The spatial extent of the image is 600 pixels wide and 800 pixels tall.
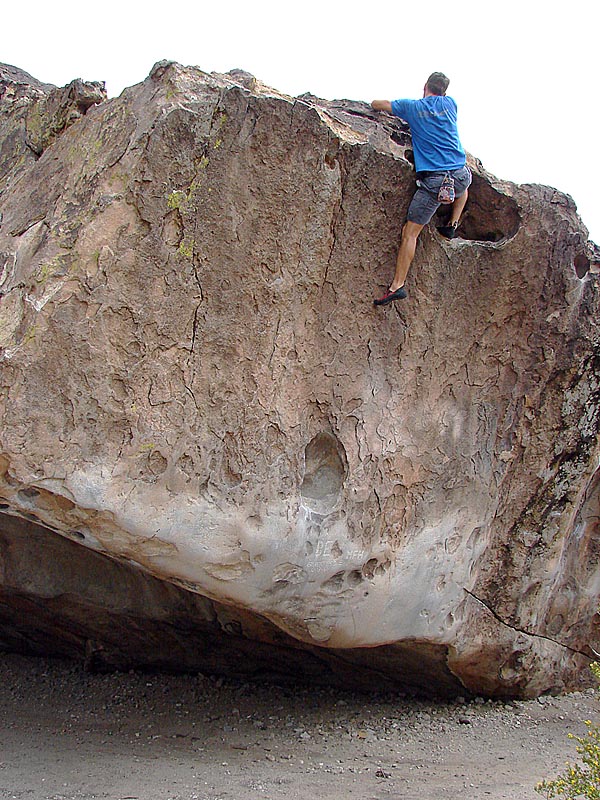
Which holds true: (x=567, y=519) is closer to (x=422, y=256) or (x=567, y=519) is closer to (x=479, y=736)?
(x=479, y=736)

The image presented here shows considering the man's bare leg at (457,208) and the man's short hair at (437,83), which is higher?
the man's short hair at (437,83)

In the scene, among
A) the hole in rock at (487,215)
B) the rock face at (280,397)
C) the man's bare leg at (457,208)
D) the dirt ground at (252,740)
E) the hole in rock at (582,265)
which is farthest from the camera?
the hole in rock at (582,265)

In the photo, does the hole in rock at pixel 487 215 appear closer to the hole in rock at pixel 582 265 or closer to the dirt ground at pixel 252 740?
the hole in rock at pixel 582 265

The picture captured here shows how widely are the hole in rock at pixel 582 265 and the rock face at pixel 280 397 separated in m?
0.01

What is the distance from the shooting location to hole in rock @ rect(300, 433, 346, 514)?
354cm

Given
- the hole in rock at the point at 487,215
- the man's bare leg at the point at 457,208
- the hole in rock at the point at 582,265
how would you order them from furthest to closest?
1. the hole in rock at the point at 582,265
2. the hole in rock at the point at 487,215
3. the man's bare leg at the point at 457,208

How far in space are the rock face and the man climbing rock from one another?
10cm

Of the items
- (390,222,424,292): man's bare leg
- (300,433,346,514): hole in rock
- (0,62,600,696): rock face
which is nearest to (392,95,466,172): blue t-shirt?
(0,62,600,696): rock face

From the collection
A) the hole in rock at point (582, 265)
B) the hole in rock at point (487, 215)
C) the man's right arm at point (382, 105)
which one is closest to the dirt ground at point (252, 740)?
the hole in rock at point (582, 265)

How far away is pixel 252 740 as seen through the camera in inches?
158

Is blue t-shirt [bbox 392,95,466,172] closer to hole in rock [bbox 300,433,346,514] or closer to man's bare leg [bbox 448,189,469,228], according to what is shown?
man's bare leg [bbox 448,189,469,228]

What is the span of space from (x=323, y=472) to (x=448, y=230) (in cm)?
129

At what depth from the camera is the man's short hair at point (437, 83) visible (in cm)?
350

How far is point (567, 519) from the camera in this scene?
446 centimetres
